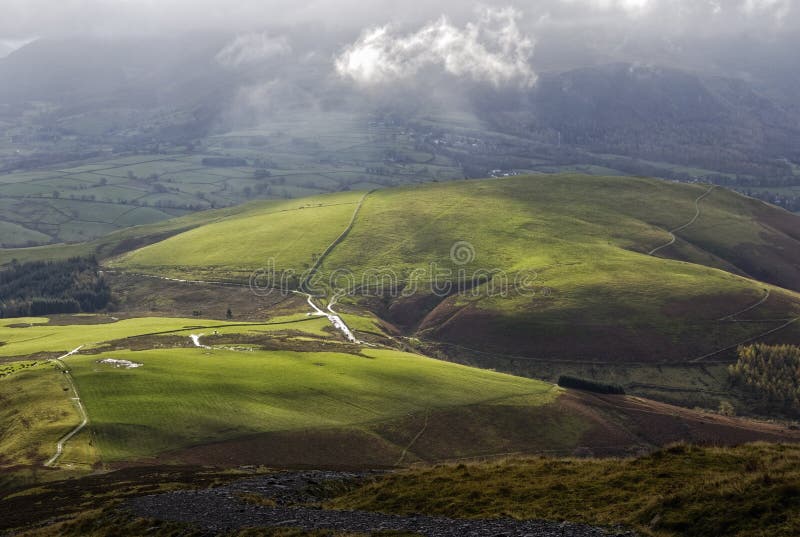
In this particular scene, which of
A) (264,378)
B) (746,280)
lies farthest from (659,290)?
(264,378)

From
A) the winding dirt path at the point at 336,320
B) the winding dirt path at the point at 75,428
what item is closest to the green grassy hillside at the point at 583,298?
the winding dirt path at the point at 336,320

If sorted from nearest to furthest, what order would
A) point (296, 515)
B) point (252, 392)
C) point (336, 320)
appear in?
point (296, 515), point (252, 392), point (336, 320)

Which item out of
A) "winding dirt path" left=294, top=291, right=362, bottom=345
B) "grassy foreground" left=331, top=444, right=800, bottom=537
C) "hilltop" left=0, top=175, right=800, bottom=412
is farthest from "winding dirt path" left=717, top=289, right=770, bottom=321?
"grassy foreground" left=331, top=444, right=800, bottom=537

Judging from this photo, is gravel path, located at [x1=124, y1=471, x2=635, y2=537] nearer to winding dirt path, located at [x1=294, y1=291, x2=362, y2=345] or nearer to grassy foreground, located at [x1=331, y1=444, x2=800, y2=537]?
grassy foreground, located at [x1=331, y1=444, x2=800, y2=537]

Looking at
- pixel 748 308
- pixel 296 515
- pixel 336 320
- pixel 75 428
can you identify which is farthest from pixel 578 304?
pixel 296 515

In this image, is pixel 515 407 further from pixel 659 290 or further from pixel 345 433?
pixel 659 290

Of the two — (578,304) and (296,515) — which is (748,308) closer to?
(578,304)

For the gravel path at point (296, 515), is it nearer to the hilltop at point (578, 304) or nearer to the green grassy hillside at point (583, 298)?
the hilltop at point (578, 304)
